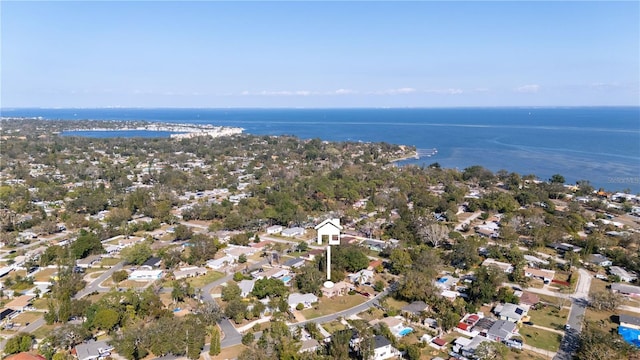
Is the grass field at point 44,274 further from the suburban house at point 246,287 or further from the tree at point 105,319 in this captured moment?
the suburban house at point 246,287

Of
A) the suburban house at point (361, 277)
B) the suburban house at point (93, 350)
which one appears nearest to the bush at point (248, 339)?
the suburban house at point (93, 350)

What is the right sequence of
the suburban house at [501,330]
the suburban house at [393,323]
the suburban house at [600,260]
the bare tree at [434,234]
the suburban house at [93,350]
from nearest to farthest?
the suburban house at [93,350], the suburban house at [501,330], the suburban house at [393,323], the suburban house at [600,260], the bare tree at [434,234]

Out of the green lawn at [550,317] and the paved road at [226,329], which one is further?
the green lawn at [550,317]

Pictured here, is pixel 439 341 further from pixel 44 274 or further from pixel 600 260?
pixel 44 274

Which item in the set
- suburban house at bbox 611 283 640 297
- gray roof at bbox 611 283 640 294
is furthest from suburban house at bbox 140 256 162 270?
gray roof at bbox 611 283 640 294

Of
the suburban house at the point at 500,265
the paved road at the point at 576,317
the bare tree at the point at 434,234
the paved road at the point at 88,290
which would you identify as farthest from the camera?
the bare tree at the point at 434,234

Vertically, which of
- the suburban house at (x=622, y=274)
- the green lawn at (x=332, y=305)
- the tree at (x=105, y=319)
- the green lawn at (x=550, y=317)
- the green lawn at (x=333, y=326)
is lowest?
the green lawn at (x=550, y=317)
